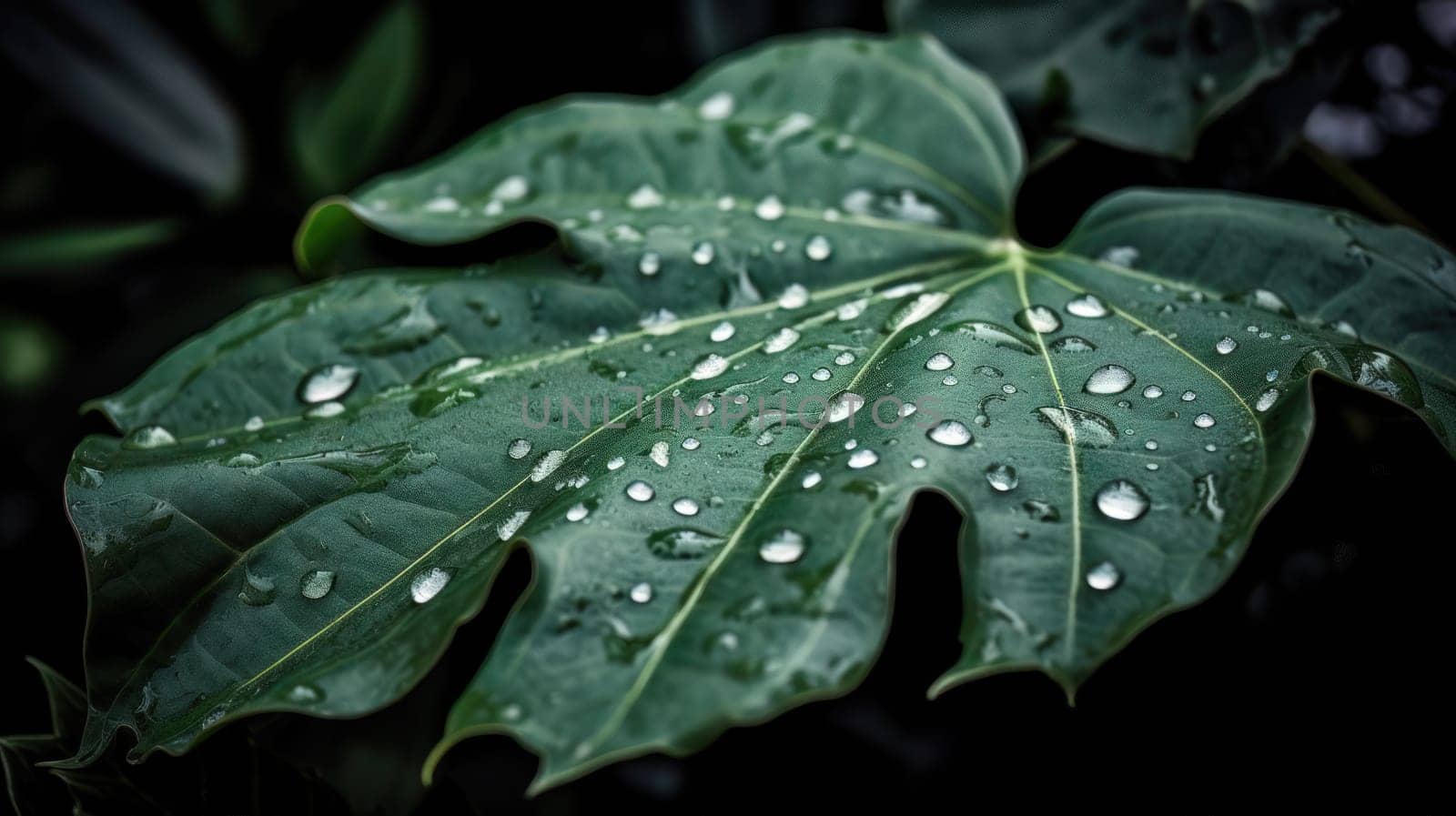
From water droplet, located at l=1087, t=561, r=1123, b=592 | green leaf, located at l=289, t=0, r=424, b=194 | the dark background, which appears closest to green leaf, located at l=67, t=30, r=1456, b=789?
water droplet, located at l=1087, t=561, r=1123, b=592

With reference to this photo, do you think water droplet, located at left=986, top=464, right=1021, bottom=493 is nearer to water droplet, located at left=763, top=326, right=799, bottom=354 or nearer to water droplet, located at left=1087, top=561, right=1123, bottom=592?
water droplet, located at left=1087, top=561, right=1123, bottom=592

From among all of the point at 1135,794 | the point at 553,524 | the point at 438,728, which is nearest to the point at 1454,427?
the point at 1135,794

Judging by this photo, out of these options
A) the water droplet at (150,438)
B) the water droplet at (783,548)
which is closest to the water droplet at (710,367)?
the water droplet at (783,548)

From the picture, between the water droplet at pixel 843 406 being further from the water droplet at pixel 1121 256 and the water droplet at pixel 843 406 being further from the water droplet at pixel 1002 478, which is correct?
the water droplet at pixel 1121 256

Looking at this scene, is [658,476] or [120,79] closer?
[658,476]

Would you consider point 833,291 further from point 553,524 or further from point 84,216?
point 84,216

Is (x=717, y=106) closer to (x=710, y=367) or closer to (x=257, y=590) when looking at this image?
(x=710, y=367)
